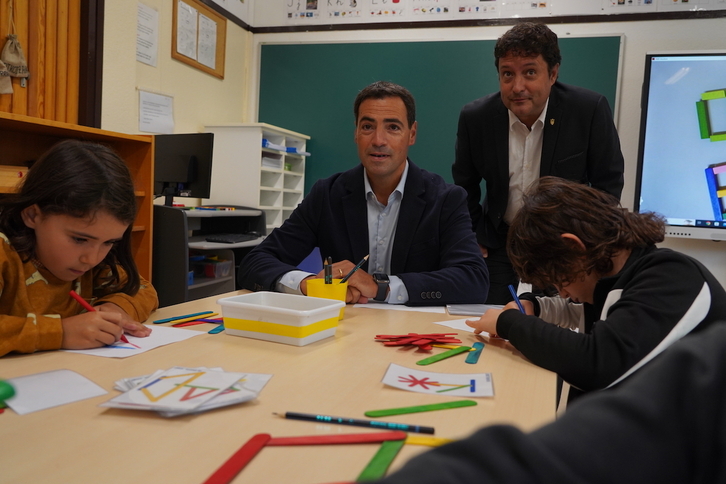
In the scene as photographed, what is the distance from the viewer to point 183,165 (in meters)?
3.27

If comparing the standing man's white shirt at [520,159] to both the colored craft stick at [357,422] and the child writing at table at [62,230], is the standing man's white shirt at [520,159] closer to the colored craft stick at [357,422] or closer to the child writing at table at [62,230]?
the child writing at table at [62,230]

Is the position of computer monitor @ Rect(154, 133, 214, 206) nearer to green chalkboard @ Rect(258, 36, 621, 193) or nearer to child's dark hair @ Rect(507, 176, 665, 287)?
green chalkboard @ Rect(258, 36, 621, 193)

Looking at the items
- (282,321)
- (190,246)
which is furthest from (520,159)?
(190,246)

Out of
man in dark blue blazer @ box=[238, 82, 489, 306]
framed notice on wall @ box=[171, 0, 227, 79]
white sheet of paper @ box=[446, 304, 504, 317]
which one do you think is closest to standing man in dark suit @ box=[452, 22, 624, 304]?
man in dark blue blazer @ box=[238, 82, 489, 306]

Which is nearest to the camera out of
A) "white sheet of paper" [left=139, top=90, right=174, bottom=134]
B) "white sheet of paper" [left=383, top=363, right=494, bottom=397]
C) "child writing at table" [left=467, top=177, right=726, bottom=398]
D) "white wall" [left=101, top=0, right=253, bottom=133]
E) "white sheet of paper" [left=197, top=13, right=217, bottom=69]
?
"white sheet of paper" [left=383, top=363, right=494, bottom=397]

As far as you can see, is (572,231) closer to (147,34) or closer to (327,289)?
(327,289)

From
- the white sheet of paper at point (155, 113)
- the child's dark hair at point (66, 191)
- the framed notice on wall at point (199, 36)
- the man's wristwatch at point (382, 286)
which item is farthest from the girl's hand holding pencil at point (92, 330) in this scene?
the framed notice on wall at point (199, 36)

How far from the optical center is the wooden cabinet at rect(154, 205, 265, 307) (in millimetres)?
2752

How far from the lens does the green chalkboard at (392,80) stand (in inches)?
148

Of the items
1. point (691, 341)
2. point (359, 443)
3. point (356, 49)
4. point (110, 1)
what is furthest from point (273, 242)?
point (356, 49)

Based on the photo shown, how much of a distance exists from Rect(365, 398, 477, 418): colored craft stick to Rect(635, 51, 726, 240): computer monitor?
2.96 m

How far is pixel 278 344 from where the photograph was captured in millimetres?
1091

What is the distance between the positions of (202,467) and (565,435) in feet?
1.32

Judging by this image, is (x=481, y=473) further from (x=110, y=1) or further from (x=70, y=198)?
(x=110, y=1)
